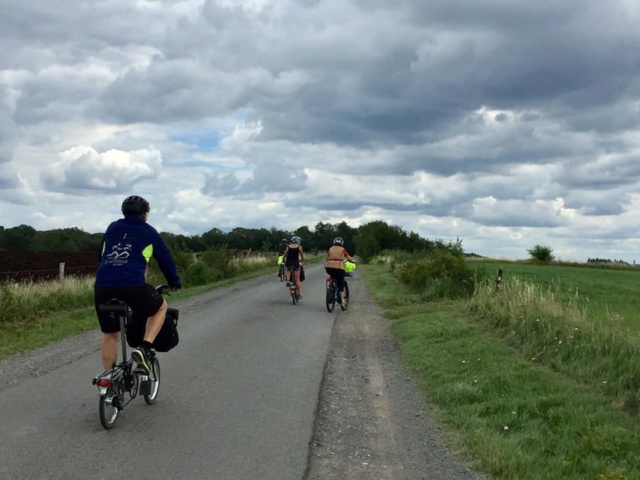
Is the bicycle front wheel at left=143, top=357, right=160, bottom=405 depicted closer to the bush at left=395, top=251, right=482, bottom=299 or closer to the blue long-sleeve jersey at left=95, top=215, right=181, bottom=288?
the blue long-sleeve jersey at left=95, top=215, right=181, bottom=288

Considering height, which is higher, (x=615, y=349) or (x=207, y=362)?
(x=615, y=349)

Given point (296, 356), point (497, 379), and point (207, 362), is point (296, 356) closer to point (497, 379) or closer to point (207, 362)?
point (207, 362)

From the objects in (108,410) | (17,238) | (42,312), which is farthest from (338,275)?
(17,238)

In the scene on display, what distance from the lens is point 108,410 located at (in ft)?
21.8

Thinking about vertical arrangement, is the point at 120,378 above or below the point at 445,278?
below

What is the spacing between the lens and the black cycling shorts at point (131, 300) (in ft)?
22.0

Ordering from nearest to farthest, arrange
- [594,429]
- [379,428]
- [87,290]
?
[594,429], [379,428], [87,290]

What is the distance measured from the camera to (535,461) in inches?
236

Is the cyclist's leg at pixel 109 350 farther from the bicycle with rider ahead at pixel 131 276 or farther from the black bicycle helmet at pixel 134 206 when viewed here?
the black bicycle helmet at pixel 134 206

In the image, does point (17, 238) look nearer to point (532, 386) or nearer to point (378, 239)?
point (378, 239)

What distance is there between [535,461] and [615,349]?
434cm

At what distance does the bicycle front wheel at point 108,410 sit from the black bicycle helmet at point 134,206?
1698 mm

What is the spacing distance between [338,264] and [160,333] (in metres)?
11.9

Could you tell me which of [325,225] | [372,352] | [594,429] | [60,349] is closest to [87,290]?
[60,349]
